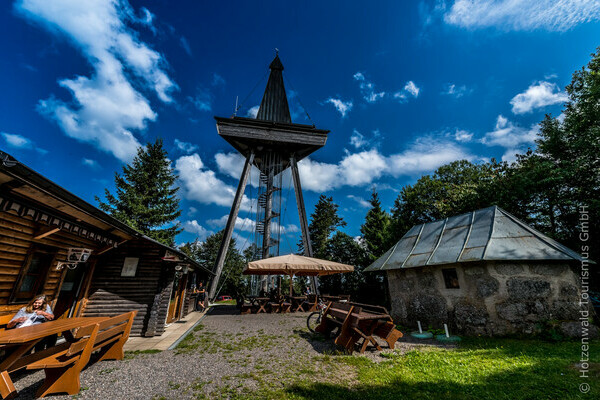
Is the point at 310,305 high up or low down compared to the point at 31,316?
down

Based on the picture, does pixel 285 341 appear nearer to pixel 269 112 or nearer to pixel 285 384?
pixel 285 384

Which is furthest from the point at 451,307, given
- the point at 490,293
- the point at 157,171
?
the point at 157,171

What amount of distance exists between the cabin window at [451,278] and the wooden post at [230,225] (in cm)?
1210

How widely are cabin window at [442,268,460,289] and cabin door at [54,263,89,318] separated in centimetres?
1237

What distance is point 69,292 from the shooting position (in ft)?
21.5

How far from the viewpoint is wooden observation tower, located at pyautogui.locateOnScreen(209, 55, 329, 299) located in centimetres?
1670

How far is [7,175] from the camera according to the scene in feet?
9.45

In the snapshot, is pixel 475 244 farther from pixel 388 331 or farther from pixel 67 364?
pixel 67 364

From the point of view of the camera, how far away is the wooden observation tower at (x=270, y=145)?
1670 cm

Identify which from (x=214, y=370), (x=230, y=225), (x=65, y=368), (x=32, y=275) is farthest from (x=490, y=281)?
(x=230, y=225)

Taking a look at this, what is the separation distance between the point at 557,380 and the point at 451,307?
4.23 metres

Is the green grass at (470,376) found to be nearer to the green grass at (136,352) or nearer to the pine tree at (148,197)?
the green grass at (136,352)

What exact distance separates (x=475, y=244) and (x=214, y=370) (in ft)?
30.3

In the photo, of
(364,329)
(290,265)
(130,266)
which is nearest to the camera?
(364,329)
